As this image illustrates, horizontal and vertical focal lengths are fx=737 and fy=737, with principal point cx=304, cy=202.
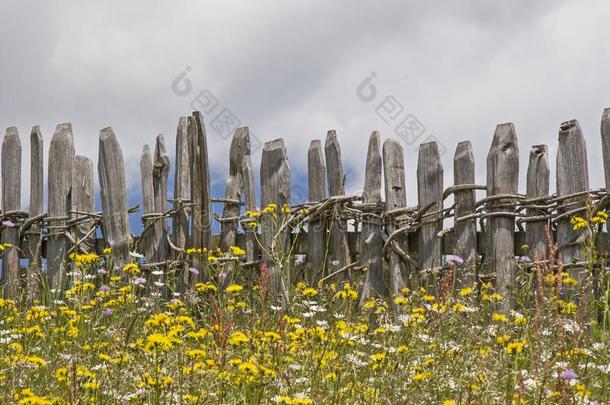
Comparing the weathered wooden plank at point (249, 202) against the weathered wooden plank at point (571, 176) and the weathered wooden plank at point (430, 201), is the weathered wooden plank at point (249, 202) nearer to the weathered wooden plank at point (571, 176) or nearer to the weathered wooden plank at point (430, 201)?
the weathered wooden plank at point (430, 201)

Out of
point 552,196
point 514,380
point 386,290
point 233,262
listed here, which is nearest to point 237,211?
point 233,262

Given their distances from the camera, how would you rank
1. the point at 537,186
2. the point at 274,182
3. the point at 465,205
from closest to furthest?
the point at 537,186 → the point at 465,205 → the point at 274,182

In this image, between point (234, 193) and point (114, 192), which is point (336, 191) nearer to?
point (234, 193)

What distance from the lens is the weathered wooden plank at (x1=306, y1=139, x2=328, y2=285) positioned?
6094mm

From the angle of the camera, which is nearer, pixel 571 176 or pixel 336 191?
pixel 571 176

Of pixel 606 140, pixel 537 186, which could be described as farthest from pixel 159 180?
pixel 606 140

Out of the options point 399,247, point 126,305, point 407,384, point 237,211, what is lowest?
point 407,384

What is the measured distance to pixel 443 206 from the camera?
577 centimetres

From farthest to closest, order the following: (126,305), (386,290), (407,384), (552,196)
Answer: (386,290) → (552,196) → (126,305) → (407,384)

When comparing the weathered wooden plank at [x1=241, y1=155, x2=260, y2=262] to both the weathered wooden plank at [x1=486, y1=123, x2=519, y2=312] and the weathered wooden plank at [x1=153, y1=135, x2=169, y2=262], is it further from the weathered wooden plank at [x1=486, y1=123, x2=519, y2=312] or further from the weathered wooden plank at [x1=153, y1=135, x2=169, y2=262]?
the weathered wooden plank at [x1=486, y1=123, x2=519, y2=312]

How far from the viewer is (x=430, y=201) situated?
5746 mm

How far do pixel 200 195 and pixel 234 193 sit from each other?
12.3 inches

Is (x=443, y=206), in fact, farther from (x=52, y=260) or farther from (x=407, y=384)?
(x=52, y=260)

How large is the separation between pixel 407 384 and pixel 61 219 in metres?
5.14
